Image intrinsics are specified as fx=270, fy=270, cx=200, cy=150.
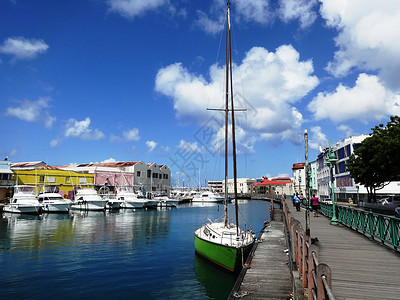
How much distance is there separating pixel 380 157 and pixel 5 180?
6888 cm

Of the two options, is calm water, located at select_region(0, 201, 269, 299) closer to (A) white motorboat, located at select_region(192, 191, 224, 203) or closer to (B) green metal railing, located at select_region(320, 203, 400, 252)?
(B) green metal railing, located at select_region(320, 203, 400, 252)

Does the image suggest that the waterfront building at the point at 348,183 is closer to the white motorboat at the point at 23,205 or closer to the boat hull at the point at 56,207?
the boat hull at the point at 56,207

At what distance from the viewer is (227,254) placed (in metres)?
16.4

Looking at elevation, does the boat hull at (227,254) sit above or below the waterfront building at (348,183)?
below

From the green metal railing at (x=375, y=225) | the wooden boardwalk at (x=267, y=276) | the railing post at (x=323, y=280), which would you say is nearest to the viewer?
the railing post at (x=323, y=280)

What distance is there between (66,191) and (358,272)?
75377 millimetres

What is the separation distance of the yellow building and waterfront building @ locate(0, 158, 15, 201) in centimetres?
162

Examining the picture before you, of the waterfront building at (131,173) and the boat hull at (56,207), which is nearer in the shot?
the boat hull at (56,207)

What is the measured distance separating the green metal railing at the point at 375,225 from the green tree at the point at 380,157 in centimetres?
1615

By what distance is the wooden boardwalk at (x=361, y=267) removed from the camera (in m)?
7.21

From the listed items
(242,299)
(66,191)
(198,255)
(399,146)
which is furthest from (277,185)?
(242,299)

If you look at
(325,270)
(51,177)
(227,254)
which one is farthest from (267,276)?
(51,177)

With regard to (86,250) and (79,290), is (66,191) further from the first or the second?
(79,290)

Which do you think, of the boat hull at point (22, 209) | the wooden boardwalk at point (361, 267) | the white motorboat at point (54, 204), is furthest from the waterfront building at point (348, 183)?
the boat hull at point (22, 209)
